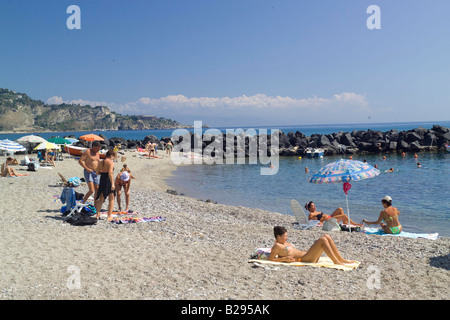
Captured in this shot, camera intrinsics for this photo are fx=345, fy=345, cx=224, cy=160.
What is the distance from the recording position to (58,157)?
28.7 metres

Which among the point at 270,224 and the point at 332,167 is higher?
the point at 332,167

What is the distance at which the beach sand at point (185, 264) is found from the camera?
5.29 m

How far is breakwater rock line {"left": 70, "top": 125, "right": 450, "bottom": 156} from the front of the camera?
45.2 m

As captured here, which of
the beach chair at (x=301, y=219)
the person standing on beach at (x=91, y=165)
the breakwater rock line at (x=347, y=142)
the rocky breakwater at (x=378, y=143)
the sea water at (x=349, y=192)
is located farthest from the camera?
the breakwater rock line at (x=347, y=142)

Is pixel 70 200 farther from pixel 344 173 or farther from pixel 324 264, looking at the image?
pixel 344 173

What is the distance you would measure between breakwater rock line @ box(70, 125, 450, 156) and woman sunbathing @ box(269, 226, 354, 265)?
38.7 metres

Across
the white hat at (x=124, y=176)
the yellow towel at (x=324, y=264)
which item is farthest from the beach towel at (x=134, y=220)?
the yellow towel at (x=324, y=264)

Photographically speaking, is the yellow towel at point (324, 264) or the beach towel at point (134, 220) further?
the beach towel at point (134, 220)

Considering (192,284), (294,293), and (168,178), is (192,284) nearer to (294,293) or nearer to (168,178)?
(294,293)

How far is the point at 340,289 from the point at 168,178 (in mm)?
21488

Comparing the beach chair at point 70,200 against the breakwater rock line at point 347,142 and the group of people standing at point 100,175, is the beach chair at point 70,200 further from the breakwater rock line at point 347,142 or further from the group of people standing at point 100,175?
the breakwater rock line at point 347,142

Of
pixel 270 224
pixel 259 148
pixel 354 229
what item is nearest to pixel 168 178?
pixel 270 224

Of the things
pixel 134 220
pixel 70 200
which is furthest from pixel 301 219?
pixel 70 200

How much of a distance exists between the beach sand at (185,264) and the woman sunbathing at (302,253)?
0.31 m
